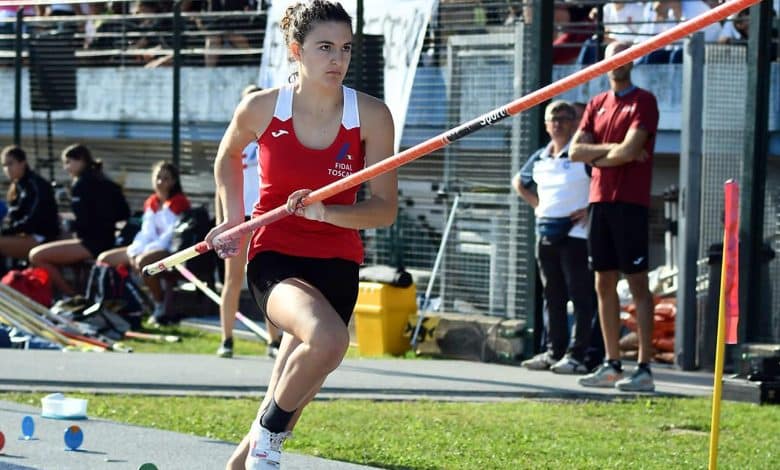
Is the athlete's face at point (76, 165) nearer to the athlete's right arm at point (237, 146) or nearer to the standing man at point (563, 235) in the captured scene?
the standing man at point (563, 235)

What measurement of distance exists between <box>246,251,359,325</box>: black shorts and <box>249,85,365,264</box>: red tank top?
0.03 metres

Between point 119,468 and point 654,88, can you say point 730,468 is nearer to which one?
point 119,468

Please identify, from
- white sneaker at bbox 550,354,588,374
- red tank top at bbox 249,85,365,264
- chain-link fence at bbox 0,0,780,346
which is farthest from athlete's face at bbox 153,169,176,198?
red tank top at bbox 249,85,365,264

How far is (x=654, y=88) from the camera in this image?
14094 millimetres

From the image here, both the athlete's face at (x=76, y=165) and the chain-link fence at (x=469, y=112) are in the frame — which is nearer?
the chain-link fence at (x=469, y=112)

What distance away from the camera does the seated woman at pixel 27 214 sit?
48.7 feet

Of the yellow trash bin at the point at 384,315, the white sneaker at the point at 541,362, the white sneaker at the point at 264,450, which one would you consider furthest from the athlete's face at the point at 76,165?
the white sneaker at the point at 264,450

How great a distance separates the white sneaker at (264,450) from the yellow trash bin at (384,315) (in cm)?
628

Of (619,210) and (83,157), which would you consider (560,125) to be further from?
(83,157)

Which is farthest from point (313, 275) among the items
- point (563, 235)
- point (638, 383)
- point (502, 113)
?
point (563, 235)

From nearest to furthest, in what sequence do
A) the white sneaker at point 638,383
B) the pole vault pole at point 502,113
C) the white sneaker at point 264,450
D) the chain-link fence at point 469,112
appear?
1. the pole vault pole at point 502,113
2. the white sneaker at point 264,450
3. the white sneaker at point 638,383
4. the chain-link fence at point 469,112

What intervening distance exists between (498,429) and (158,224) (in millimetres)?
6649

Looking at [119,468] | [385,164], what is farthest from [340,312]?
[119,468]

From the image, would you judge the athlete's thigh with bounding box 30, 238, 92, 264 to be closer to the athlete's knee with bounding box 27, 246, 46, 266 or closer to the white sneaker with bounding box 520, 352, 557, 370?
the athlete's knee with bounding box 27, 246, 46, 266
